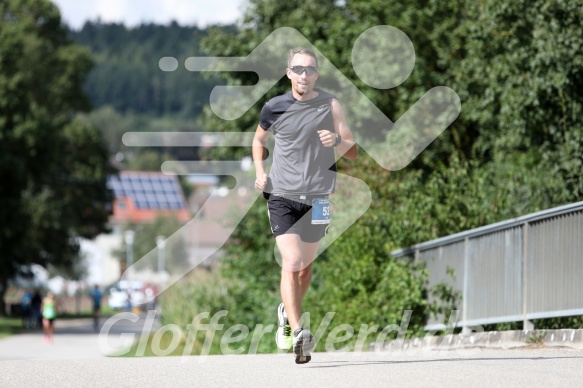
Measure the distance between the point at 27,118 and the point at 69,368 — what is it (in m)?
39.3

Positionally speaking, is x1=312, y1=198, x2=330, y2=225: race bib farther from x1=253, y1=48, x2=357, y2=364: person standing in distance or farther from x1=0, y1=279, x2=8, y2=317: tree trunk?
x1=0, y1=279, x2=8, y2=317: tree trunk

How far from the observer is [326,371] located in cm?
857

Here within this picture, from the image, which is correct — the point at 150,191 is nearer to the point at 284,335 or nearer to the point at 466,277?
the point at 466,277

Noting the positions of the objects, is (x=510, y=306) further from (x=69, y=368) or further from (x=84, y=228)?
(x=84, y=228)

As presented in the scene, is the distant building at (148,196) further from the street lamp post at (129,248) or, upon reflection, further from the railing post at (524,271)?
the railing post at (524,271)

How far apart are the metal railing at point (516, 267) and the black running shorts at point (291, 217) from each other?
281cm

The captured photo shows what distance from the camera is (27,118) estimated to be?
156 feet

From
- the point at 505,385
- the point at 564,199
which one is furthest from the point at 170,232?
the point at 505,385

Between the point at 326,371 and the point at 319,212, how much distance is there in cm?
114

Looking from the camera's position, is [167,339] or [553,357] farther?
[167,339]

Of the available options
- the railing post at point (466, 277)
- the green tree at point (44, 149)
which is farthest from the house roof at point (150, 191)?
the railing post at point (466, 277)

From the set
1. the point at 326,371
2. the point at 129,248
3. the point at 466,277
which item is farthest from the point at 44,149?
the point at 129,248

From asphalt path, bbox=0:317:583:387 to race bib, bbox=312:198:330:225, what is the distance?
99cm

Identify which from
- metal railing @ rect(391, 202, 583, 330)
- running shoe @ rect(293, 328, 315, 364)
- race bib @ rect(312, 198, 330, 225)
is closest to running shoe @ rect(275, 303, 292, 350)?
running shoe @ rect(293, 328, 315, 364)
